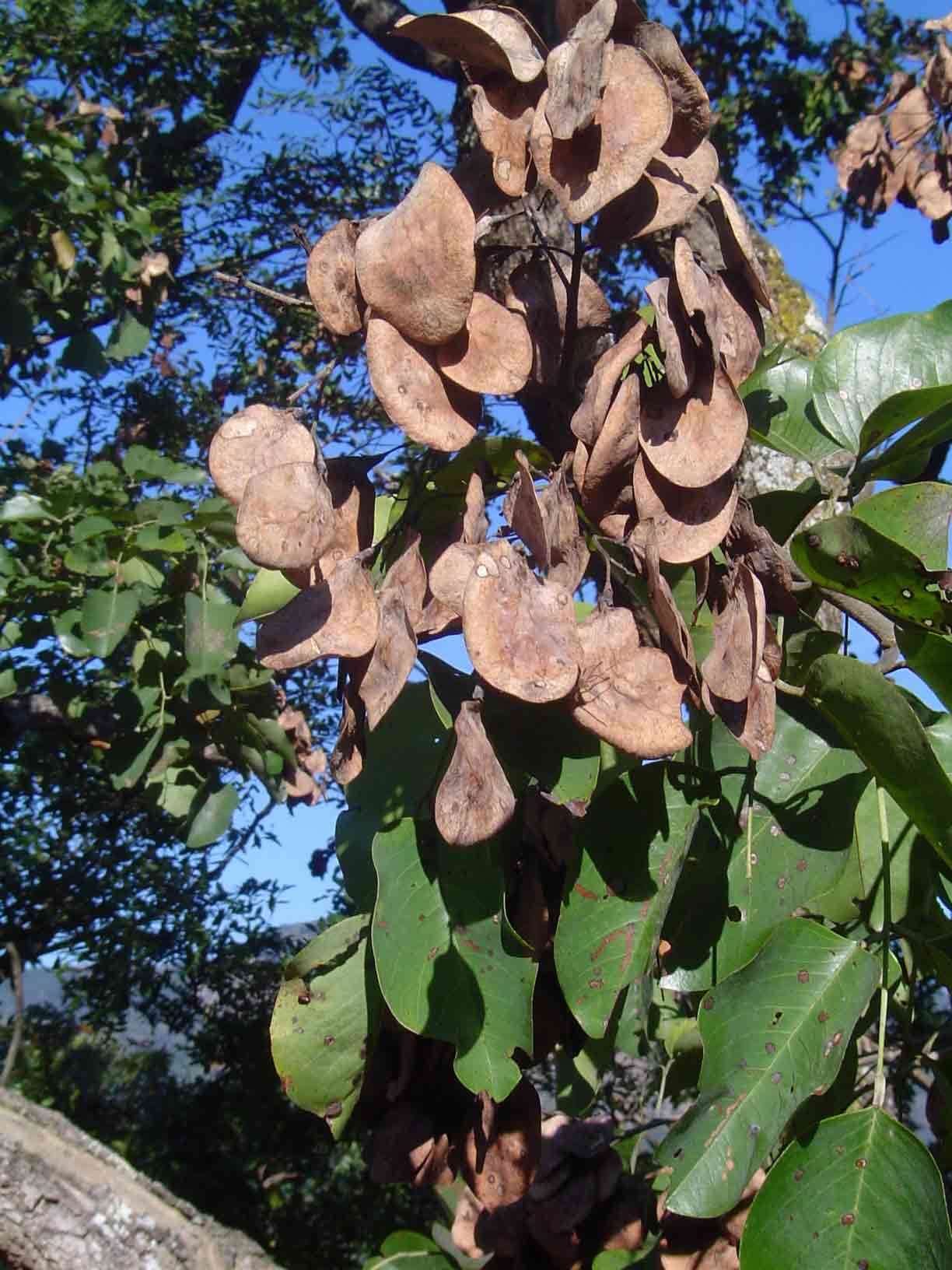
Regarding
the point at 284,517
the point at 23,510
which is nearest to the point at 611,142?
the point at 284,517

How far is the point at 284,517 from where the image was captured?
650mm

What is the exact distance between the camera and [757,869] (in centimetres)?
81

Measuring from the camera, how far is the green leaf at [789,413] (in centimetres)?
102

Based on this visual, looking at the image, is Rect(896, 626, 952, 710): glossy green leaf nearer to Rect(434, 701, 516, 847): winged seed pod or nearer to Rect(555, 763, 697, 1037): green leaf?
Rect(555, 763, 697, 1037): green leaf

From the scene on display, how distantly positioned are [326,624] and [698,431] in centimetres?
24

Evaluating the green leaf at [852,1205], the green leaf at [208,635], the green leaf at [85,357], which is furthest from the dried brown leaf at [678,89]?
the green leaf at [85,357]

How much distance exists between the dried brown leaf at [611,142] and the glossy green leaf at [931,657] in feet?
1.09

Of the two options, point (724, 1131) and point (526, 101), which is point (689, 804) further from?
point (526, 101)

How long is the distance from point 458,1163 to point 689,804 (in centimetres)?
38

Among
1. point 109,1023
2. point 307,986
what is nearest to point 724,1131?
point 307,986

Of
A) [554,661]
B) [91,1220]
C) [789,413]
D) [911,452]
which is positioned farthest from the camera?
[91,1220]

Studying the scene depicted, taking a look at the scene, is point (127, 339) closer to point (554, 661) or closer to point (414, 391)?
point (414, 391)

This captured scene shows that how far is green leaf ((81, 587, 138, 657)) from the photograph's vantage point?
2100 millimetres

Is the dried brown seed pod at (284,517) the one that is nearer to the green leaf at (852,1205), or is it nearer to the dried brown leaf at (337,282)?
the dried brown leaf at (337,282)
